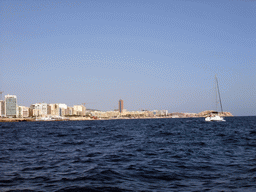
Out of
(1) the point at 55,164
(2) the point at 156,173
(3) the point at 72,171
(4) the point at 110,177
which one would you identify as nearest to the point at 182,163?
(2) the point at 156,173

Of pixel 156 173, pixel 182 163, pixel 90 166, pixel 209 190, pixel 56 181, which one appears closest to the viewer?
pixel 209 190

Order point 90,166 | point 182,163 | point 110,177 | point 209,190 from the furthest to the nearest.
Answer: point 182,163
point 90,166
point 110,177
point 209,190

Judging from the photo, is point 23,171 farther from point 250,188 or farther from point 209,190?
point 250,188

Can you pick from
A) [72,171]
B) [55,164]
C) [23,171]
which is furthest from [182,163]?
[23,171]

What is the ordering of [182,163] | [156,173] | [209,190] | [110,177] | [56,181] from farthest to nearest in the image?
[182,163]
[156,173]
[110,177]
[56,181]
[209,190]

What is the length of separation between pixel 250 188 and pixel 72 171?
7.16 metres

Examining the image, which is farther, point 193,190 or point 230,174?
point 230,174

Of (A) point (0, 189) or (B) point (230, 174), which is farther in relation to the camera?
(B) point (230, 174)

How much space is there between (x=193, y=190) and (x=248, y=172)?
4057 mm

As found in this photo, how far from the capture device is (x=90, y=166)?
11969 mm

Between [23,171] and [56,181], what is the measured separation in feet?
8.78

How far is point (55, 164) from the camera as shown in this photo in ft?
40.9

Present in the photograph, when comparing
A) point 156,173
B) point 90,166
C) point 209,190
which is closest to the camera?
point 209,190

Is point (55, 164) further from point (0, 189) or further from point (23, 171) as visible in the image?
point (0, 189)
